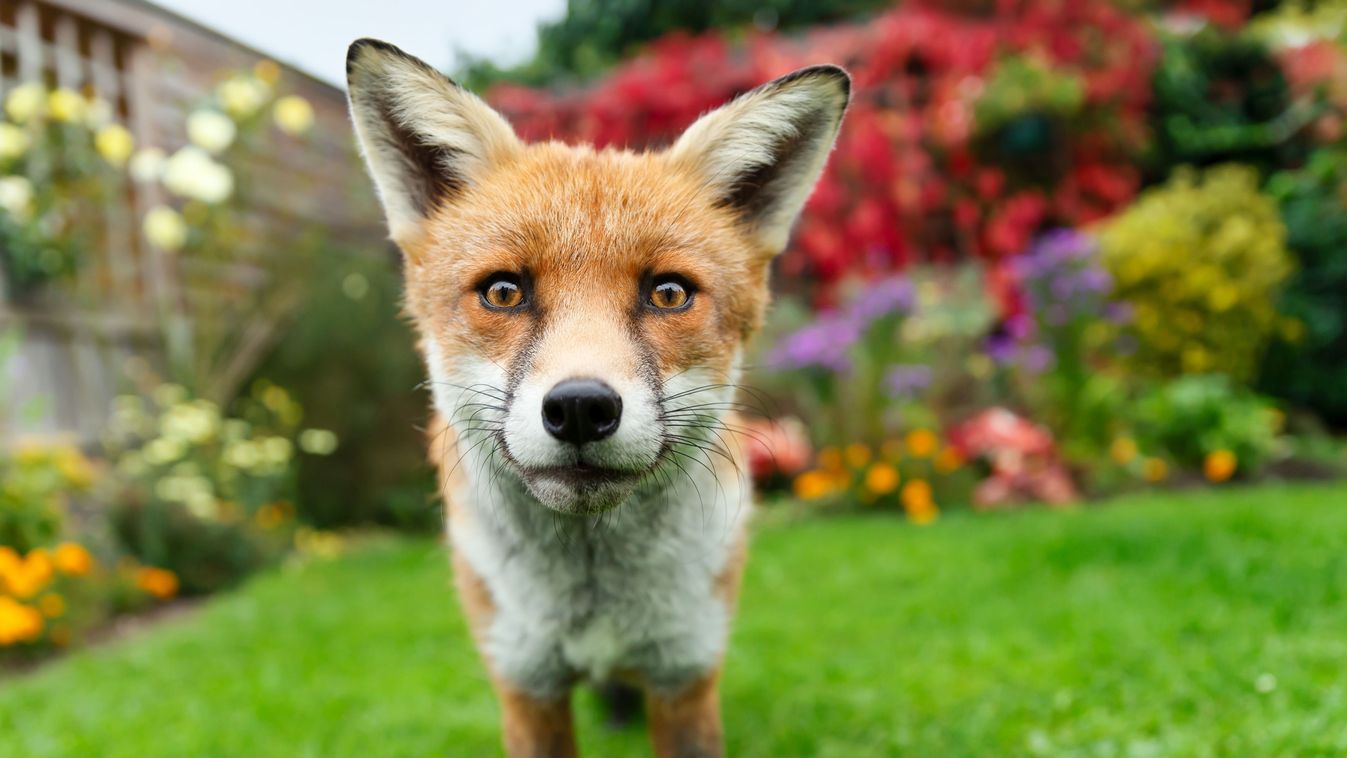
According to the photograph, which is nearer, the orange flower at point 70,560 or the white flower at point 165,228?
the orange flower at point 70,560

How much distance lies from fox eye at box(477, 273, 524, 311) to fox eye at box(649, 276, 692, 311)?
10.7 inches

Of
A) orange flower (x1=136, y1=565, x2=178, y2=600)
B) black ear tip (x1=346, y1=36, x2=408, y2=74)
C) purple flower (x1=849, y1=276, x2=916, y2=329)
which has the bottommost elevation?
orange flower (x1=136, y1=565, x2=178, y2=600)

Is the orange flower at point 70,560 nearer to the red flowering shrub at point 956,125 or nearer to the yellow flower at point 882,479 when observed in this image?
the yellow flower at point 882,479

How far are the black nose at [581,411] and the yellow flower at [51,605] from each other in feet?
11.9

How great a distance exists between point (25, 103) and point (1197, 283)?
7.46 meters

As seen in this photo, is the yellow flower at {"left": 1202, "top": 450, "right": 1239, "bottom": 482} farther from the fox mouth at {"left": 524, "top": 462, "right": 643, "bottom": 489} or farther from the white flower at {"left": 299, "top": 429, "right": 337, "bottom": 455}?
the white flower at {"left": 299, "top": 429, "right": 337, "bottom": 455}

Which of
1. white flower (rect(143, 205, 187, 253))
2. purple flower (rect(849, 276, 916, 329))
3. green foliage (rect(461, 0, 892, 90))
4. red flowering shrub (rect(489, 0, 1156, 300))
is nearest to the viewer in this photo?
white flower (rect(143, 205, 187, 253))

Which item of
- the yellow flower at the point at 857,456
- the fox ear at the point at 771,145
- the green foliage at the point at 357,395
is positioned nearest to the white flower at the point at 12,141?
the green foliage at the point at 357,395

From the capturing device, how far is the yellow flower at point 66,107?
4.72m

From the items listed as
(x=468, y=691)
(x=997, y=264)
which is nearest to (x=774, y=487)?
(x=997, y=264)

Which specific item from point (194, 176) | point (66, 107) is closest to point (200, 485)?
point (194, 176)

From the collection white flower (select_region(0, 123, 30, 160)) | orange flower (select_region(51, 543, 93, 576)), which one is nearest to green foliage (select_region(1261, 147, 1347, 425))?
orange flower (select_region(51, 543, 93, 576))

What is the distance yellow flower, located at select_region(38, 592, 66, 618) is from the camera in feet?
12.3

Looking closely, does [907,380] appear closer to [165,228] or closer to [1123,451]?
[1123,451]
